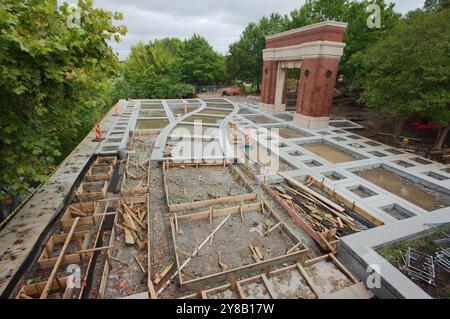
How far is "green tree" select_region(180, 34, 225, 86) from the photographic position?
116 feet

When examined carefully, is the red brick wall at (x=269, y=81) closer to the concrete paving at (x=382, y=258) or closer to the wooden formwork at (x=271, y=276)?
the concrete paving at (x=382, y=258)

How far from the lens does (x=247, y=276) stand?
5.09 meters

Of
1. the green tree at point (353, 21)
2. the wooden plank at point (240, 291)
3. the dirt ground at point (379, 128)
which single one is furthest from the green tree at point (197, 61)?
the wooden plank at point (240, 291)

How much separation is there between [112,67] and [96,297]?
5.00 meters

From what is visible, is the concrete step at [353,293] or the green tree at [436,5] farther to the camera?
the green tree at [436,5]

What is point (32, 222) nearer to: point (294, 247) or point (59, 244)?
point (59, 244)

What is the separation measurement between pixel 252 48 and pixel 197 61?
9.04 meters

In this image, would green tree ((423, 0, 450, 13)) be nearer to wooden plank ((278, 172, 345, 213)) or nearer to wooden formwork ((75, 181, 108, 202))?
wooden plank ((278, 172, 345, 213))

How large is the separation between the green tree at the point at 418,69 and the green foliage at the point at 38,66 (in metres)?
12.5

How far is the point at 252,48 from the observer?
102 ft

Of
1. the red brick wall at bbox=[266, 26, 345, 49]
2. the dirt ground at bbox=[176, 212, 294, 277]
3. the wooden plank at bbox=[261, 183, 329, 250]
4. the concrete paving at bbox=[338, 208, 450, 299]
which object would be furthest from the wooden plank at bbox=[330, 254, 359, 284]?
the red brick wall at bbox=[266, 26, 345, 49]

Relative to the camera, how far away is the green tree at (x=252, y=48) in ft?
101

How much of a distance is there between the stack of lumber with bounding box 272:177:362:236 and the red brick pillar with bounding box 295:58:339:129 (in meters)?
8.67
